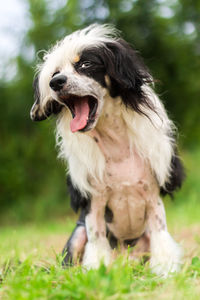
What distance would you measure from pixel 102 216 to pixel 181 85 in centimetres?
545

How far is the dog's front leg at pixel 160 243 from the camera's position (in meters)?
2.70

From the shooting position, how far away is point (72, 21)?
7.09m

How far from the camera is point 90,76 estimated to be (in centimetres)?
253

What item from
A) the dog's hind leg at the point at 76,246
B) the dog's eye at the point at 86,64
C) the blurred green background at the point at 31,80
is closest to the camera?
the dog's eye at the point at 86,64

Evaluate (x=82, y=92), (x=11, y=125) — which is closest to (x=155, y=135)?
(x=82, y=92)

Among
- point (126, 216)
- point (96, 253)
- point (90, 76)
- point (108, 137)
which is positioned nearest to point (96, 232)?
point (96, 253)

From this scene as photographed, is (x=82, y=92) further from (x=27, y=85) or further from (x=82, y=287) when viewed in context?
(x=27, y=85)

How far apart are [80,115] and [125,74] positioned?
0.39 metres

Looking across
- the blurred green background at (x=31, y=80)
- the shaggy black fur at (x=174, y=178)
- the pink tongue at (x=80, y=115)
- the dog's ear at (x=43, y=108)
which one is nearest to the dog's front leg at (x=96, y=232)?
the shaggy black fur at (x=174, y=178)

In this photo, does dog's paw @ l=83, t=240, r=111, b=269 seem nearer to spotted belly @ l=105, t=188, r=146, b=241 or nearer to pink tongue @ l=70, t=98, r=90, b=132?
spotted belly @ l=105, t=188, r=146, b=241

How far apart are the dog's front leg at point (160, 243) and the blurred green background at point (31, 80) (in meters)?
3.85

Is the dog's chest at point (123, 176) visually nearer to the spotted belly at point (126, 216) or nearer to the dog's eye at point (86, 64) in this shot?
the spotted belly at point (126, 216)

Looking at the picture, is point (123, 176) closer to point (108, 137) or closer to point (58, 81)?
point (108, 137)

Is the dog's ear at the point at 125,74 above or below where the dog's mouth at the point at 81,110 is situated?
above
